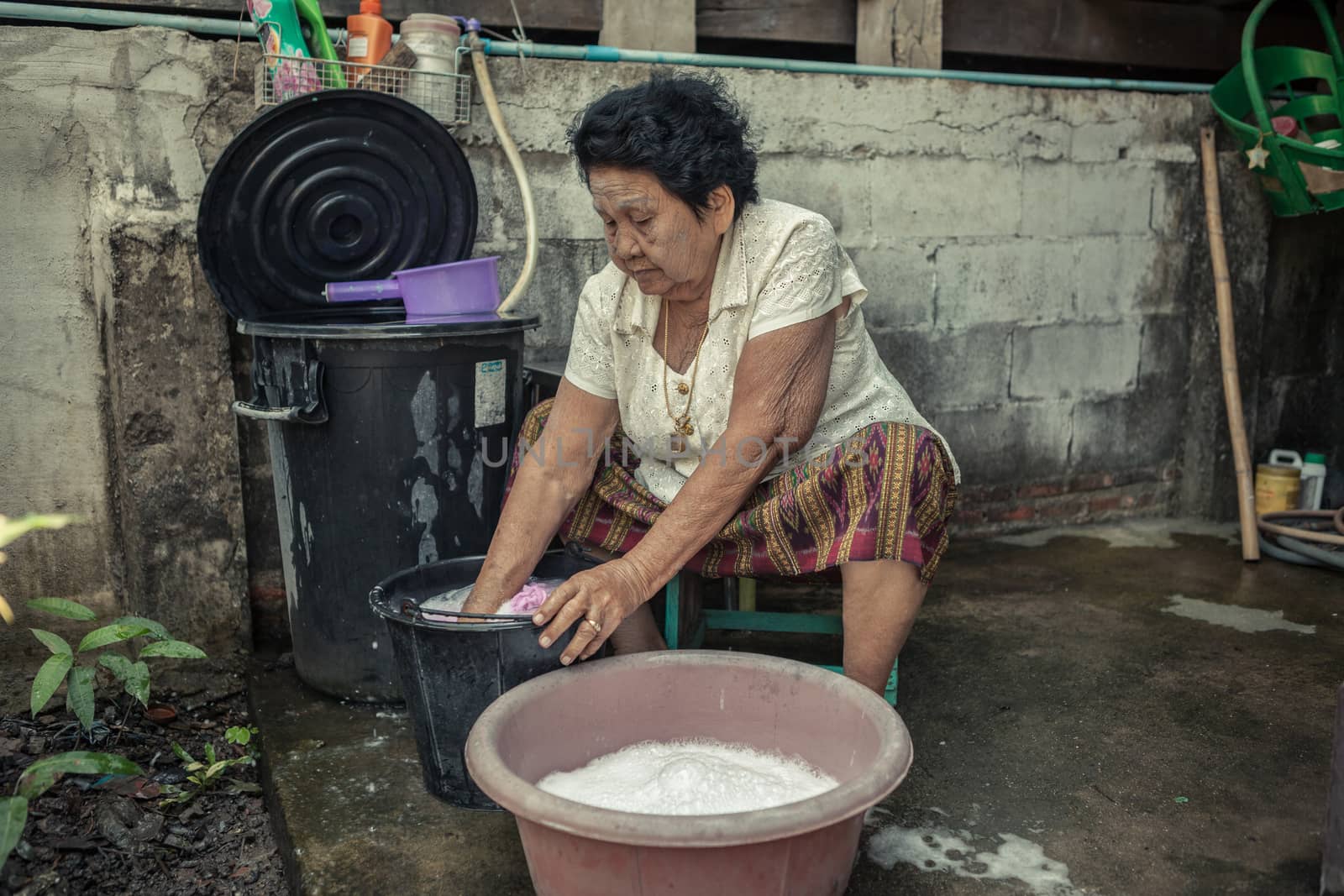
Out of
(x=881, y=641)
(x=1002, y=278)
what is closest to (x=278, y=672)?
(x=881, y=641)

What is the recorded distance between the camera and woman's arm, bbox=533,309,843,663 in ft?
6.76

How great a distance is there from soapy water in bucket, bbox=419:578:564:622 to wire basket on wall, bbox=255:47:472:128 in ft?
4.02

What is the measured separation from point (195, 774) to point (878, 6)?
3.17 metres

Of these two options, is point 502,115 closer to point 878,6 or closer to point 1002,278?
point 878,6

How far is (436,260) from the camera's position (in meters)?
3.00

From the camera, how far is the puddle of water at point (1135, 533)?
4.09 metres

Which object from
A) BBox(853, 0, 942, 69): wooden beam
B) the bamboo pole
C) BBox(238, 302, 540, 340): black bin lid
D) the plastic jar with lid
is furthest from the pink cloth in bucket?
the bamboo pole

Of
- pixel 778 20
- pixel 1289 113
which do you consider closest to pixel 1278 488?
pixel 1289 113

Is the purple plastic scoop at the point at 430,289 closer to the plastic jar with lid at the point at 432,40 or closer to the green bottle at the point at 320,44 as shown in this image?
the green bottle at the point at 320,44

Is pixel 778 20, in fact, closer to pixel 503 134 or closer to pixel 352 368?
pixel 503 134

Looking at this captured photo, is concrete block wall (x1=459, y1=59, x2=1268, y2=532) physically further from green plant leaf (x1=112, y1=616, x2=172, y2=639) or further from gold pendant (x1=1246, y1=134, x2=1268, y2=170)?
green plant leaf (x1=112, y1=616, x2=172, y2=639)

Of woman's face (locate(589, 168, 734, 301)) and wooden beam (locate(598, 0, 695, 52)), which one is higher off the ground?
wooden beam (locate(598, 0, 695, 52))

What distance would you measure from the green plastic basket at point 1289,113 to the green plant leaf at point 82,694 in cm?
382

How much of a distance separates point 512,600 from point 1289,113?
3497 millimetres
